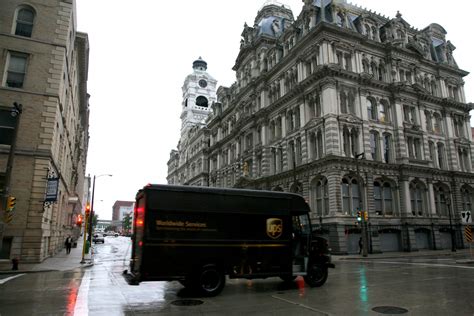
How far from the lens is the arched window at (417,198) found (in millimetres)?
39906

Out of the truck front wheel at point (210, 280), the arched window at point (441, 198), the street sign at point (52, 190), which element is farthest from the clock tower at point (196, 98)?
the truck front wheel at point (210, 280)

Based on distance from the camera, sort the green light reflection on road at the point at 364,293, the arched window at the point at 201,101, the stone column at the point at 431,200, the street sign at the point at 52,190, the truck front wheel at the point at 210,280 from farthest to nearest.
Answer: the arched window at the point at 201,101 < the stone column at the point at 431,200 < the street sign at the point at 52,190 < the truck front wheel at the point at 210,280 < the green light reflection on road at the point at 364,293

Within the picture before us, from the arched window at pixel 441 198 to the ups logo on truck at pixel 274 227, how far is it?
1441 inches

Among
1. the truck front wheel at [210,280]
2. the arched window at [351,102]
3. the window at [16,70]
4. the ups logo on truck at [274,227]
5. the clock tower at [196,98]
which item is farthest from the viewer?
the clock tower at [196,98]

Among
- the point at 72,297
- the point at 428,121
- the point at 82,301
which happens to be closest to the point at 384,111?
the point at 428,121

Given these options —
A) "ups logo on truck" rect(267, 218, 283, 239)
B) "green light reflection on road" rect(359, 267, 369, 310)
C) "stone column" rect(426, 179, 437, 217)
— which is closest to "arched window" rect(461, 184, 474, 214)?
"stone column" rect(426, 179, 437, 217)

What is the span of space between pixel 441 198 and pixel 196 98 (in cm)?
7547

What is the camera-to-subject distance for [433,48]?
166 feet

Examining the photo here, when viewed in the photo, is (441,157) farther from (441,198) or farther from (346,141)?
(346,141)

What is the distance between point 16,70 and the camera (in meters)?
24.6

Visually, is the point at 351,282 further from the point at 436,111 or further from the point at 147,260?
the point at 436,111

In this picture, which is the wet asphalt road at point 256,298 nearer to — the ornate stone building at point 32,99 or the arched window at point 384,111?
the ornate stone building at point 32,99

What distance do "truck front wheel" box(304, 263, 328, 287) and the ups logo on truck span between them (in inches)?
75.0

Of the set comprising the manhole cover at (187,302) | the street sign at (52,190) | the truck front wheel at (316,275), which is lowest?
the manhole cover at (187,302)
